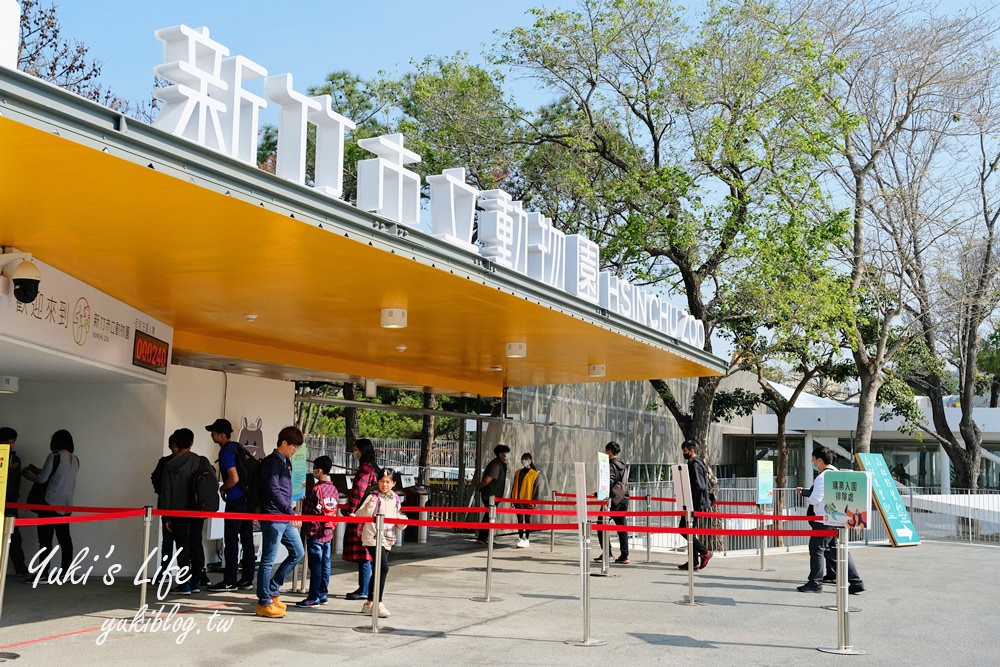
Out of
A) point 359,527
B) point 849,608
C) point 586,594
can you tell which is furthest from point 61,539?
point 849,608

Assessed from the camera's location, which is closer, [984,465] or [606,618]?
[606,618]

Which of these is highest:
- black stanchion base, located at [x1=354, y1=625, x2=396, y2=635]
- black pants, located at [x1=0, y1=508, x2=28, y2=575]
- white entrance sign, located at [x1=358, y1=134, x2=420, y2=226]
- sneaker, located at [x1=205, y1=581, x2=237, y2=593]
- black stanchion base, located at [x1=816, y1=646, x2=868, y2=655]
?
white entrance sign, located at [x1=358, y1=134, x2=420, y2=226]

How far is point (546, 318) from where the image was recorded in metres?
11.5

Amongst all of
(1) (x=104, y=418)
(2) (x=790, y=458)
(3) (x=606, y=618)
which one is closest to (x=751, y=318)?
(3) (x=606, y=618)

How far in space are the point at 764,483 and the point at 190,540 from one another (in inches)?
426

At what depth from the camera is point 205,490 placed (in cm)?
1062

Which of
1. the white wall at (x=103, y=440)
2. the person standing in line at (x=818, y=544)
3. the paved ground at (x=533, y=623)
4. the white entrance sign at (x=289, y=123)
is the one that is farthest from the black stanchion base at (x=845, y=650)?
the white wall at (x=103, y=440)

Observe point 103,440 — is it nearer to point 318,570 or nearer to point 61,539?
point 61,539

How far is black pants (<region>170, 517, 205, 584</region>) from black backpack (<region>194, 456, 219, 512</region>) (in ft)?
0.66

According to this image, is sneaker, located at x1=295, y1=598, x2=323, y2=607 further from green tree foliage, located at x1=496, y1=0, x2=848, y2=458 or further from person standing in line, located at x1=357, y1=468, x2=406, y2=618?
green tree foliage, located at x1=496, y1=0, x2=848, y2=458

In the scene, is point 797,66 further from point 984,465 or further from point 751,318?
point 984,465

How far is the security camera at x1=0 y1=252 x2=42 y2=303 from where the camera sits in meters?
7.84

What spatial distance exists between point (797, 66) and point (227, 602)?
1628 cm

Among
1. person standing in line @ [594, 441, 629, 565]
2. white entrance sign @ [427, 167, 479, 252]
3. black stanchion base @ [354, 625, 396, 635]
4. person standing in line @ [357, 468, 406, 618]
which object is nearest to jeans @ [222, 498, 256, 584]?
person standing in line @ [357, 468, 406, 618]
